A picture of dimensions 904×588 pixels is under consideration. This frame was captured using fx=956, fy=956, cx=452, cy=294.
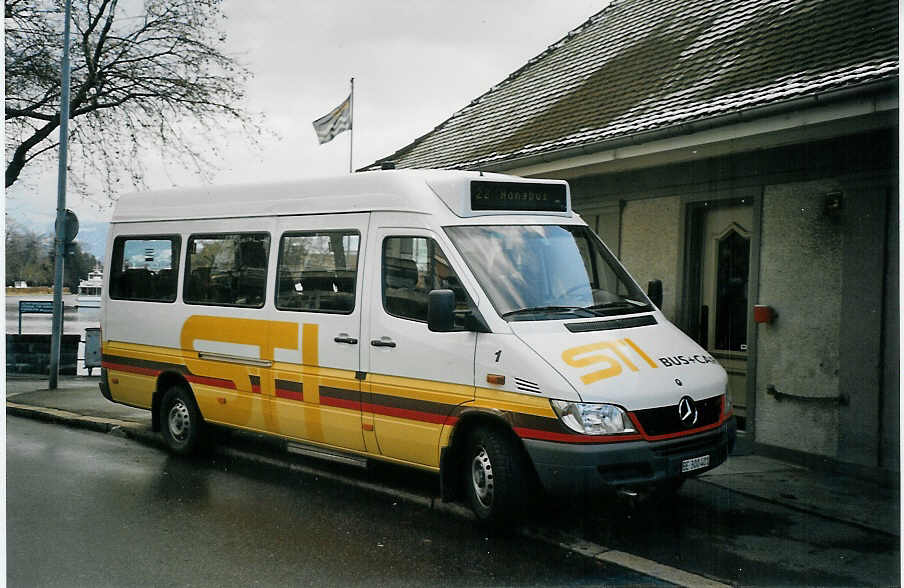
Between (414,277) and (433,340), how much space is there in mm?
547

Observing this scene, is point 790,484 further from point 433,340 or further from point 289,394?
point 289,394

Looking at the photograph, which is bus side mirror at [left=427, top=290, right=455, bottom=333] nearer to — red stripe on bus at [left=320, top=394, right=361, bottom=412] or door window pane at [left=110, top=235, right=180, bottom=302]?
red stripe on bus at [left=320, top=394, right=361, bottom=412]

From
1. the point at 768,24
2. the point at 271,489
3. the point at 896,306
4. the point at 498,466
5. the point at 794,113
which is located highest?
the point at 768,24

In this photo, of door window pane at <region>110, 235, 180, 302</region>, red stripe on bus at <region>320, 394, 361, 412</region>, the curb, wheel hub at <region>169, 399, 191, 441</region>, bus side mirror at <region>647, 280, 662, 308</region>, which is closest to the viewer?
the curb

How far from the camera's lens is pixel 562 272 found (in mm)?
6859

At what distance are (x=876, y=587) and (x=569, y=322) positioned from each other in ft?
7.81

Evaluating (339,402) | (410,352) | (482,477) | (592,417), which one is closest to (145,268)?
(339,402)

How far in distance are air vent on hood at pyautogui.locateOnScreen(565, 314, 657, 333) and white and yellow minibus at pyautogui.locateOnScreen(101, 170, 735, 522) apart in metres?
0.02

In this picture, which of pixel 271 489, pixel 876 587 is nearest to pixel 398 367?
pixel 271 489

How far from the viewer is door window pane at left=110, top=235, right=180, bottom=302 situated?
917 cm

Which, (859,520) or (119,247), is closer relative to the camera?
(859,520)

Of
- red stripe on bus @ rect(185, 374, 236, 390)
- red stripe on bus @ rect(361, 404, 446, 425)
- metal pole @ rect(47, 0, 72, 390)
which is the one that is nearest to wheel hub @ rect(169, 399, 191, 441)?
red stripe on bus @ rect(185, 374, 236, 390)

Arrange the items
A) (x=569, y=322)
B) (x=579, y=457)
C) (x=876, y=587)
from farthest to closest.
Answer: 1. (x=569, y=322)
2. (x=579, y=457)
3. (x=876, y=587)

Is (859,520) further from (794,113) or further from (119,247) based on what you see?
(119,247)
